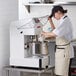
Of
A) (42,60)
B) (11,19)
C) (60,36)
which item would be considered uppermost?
(11,19)

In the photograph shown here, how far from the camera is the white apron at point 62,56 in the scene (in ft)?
10.4

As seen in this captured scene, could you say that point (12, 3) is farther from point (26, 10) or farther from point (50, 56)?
point (50, 56)

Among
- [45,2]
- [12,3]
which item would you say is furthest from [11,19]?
[45,2]

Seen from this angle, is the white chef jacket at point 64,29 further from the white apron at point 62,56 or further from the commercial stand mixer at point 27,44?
the commercial stand mixer at point 27,44

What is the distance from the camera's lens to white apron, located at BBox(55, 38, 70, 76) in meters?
3.16

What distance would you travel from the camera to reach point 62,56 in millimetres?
3158

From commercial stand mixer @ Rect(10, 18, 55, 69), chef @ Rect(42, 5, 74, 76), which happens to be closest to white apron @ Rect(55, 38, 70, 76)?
chef @ Rect(42, 5, 74, 76)

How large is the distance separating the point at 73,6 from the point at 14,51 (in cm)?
120

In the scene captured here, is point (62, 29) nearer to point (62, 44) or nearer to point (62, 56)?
point (62, 44)

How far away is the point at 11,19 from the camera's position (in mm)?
3738

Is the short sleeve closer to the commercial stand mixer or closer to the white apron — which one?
the white apron

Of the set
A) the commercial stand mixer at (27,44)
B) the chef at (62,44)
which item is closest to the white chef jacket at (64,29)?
the chef at (62,44)

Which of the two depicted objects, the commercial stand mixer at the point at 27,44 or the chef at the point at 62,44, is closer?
the chef at the point at 62,44

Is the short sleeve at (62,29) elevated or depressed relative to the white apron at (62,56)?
elevated
